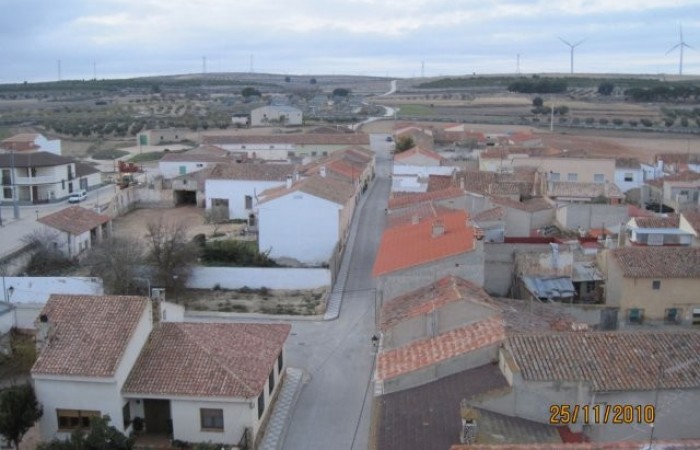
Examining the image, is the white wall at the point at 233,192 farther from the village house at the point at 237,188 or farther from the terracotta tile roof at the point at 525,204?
the terracotta tile roof at the point at 525,204

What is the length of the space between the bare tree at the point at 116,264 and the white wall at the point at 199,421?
36.3 feet

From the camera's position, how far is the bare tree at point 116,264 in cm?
2889

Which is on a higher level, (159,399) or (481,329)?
(481,329)

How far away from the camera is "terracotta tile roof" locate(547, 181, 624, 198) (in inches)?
1640

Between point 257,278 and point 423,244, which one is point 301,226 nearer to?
point 257,278

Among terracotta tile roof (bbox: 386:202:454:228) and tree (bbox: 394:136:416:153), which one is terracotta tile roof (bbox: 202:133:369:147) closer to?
tree (bbox: 394:136:416:153)

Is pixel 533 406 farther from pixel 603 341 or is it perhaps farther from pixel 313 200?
pixel 313 200

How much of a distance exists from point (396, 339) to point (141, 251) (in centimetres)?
1757

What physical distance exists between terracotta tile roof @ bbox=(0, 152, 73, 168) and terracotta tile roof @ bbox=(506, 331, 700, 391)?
42.8 meters

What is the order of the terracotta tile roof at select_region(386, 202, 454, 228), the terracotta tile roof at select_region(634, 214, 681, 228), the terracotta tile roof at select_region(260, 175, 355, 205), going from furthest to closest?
the terracotta tile roof at select_region(260, 175, 355, 205), the terracotta tile roof at select_region(386, 202, 454, 228), the terracotta tile roof at select_region(634, 214, 681, 228)

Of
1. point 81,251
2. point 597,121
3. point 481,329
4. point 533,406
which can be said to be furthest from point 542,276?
point 597,121

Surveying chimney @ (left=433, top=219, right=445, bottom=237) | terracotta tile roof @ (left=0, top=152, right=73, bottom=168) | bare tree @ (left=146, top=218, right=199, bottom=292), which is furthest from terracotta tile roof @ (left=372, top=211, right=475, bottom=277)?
terracotta tile roof @ (left=0, top=152, right=73, bottom=168)

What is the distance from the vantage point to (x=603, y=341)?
17641 mm

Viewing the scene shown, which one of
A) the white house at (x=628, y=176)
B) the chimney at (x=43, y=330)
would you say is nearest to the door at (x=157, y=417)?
the chimney at (x=43, y=330)
